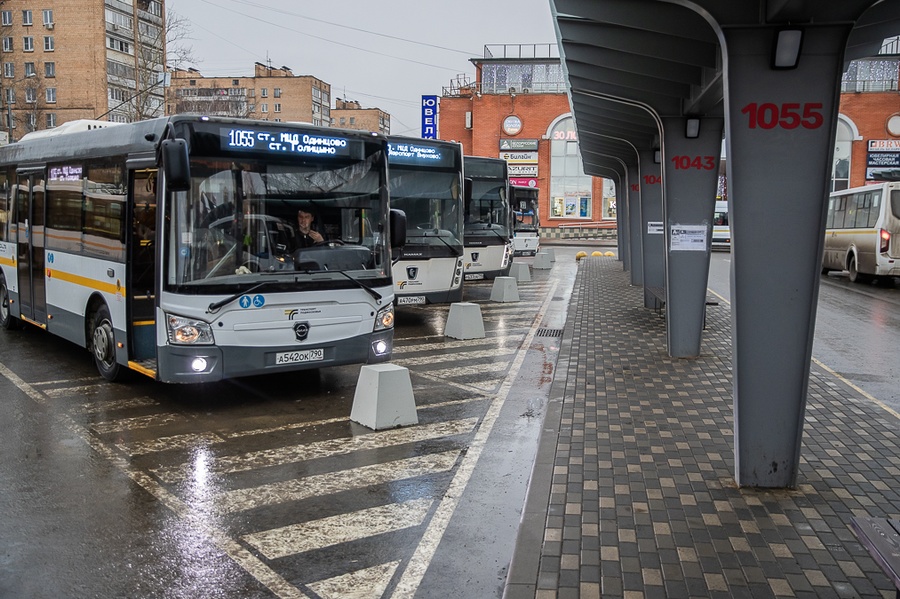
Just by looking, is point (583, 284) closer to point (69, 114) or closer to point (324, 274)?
point (324, 274)

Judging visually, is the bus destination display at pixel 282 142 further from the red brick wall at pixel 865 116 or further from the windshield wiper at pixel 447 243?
the red brick wall at pixel 865 116

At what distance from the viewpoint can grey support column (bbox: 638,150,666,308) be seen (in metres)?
16.9

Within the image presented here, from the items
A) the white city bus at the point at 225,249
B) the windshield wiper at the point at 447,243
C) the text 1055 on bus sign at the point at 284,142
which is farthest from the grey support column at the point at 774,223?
the windshield wiper at the point at 447,243

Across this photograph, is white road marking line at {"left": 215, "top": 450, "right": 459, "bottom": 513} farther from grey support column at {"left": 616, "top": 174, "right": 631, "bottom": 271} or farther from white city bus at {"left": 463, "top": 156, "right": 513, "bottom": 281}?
grey support column at {"left": 616, "top": 174, "right": 631, "bottom": 271}

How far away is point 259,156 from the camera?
8.51 m

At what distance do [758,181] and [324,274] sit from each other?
4.65 m

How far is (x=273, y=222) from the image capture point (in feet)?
28.0

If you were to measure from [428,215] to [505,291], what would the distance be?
15.6ft

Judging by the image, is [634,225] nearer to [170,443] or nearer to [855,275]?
[855,275]

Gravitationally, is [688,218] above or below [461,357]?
above

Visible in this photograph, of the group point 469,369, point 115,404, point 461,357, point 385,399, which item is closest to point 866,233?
point 461,357

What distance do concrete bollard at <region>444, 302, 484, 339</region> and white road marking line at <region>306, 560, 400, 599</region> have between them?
8993mm

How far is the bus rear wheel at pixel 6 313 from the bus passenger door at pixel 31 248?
112 cm

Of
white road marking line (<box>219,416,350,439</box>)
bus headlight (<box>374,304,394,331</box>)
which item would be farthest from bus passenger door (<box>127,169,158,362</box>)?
bus headlight (<box>374,304,394,331</box>)
